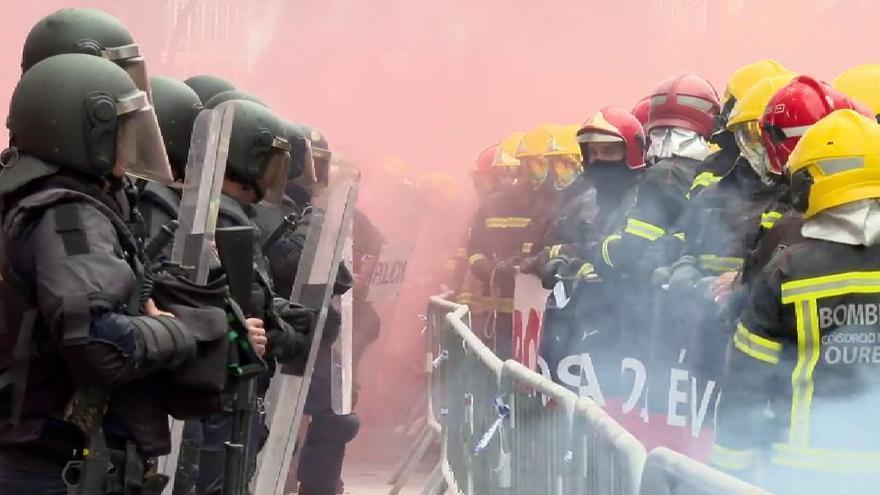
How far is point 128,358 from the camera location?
3.38m

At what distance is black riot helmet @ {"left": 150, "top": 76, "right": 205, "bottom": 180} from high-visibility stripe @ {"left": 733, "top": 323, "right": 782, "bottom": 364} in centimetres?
191

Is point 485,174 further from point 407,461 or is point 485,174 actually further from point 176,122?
point 176,122

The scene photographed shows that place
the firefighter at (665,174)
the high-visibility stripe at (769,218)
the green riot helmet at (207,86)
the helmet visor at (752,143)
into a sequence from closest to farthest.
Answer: the high-visibility stripe at (769,218), the helmet visor at (752,143), the green riot helmet at (207,86), the firefighter at (665,174)

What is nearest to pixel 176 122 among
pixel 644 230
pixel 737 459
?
pixel 737 459

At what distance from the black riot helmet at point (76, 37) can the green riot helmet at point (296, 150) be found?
1051 mm

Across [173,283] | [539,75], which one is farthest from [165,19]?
[173,283]

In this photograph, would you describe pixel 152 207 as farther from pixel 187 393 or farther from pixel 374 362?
pixel 374 362

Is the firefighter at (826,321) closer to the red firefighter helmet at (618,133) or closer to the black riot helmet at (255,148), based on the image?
the black riot helmet at (255,148)

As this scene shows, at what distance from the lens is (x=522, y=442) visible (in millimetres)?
5129

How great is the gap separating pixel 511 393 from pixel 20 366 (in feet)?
7.44

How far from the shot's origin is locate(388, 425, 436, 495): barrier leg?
874cm

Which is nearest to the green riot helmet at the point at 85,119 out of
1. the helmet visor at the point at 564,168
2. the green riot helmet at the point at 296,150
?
the green riot helmet at the point at 296,150

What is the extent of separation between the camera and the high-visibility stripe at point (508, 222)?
10.4 meters

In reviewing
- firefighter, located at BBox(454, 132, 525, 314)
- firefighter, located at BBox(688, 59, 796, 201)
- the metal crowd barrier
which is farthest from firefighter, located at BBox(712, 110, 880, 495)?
firefighter, located at BBox(454, 132, 525, 314)
